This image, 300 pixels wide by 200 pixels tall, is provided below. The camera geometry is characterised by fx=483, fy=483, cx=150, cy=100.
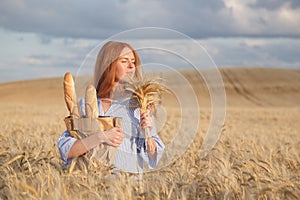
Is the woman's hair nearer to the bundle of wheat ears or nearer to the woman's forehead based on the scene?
the woman's forehead

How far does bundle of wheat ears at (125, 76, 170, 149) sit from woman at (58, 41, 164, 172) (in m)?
0.12

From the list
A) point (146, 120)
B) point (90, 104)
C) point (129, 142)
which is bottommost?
point (129, 142)

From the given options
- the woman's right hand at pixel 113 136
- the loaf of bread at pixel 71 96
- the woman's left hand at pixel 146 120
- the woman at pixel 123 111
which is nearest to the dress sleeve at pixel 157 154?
the woman at pixel 123 111

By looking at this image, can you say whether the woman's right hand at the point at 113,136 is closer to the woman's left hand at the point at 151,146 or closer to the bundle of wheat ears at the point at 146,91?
the bundle of wheat ears at the point at 146,91

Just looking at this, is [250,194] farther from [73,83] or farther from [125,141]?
[73,83]

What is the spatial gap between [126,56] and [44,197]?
1.49 meters

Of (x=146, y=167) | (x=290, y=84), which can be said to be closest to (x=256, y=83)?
(x=290, y=84)

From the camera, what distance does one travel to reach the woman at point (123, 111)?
3982 mm

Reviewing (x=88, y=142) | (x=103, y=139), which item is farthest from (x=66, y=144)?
(x=103, y=139)

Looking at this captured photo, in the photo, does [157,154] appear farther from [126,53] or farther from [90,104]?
[126,53]

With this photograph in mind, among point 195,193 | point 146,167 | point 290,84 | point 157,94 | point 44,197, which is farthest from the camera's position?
point 290,84

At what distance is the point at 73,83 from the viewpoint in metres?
3.79

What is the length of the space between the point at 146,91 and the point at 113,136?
1.41 feet

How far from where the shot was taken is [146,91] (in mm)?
3727
